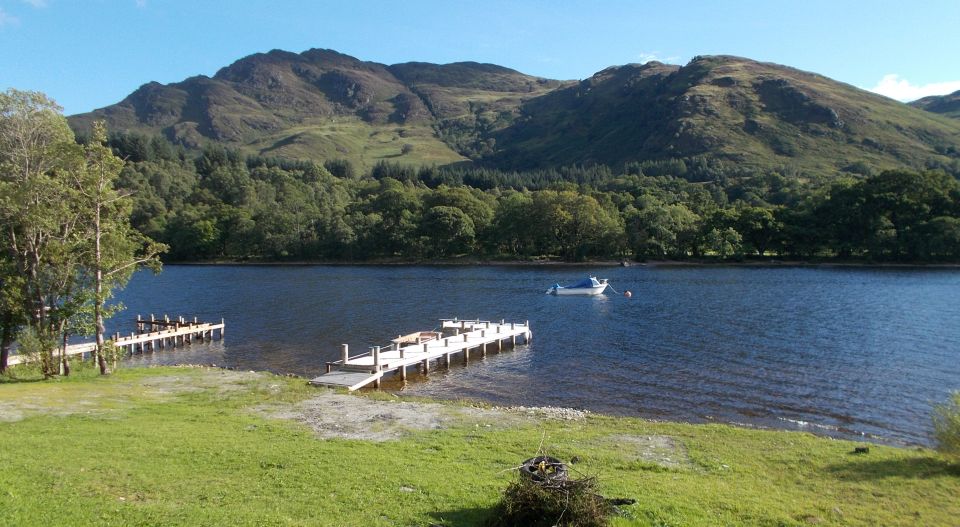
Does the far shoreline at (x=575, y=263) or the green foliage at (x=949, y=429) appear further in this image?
the far shoreline at (x=575, y=263)

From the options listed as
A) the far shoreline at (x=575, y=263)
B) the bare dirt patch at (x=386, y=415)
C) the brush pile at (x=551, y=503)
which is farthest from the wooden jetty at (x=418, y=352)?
the far shoreline at (x=575, y=263)

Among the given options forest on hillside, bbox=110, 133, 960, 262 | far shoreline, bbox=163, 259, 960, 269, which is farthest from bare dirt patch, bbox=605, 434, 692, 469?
forest on hillside, bbox=110, 133, 960, 262

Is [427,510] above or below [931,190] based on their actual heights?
below

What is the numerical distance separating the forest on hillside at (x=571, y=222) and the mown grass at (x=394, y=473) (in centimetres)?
12023

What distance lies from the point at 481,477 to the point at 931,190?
466 feet

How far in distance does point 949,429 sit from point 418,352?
30.5 meters

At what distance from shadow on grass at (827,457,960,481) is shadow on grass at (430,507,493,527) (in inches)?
432

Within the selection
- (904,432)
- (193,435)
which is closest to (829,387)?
(904,432)

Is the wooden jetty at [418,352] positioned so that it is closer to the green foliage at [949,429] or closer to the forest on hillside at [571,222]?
the green foliage at [949,429]

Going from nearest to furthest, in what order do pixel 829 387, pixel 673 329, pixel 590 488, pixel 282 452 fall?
pixel 590 488
pixel 282 452
pixel 829 387
pixel 673 329

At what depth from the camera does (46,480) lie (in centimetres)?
1398

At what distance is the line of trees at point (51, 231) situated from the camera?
1116 inches

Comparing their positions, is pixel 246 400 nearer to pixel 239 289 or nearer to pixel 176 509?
pixel 176 509

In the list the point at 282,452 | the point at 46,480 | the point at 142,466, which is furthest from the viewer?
the point at 282,452
